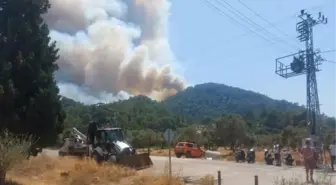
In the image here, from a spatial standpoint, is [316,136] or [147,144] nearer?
[316,136]

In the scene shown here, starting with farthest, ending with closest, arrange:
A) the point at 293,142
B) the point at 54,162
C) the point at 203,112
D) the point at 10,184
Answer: the point at 203,112 → the point at 293,142 → the point at 54,162 → the point at 10,184

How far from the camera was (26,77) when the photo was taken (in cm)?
1702

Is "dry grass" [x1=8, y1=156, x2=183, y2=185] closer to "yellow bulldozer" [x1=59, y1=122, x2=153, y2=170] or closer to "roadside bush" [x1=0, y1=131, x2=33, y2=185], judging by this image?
"roadside bush" [x1=0, y1=131, x2=33, y2=185]

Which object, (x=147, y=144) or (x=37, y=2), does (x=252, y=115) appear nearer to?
(x=147, y=144)

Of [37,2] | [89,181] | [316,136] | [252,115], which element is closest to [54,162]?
[89,181]

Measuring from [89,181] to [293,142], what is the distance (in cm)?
4310

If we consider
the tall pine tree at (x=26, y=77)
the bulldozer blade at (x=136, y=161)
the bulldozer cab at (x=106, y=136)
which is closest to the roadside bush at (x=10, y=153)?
the tall pine tree at (x=26, y=77)

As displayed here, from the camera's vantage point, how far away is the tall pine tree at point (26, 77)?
640 inches

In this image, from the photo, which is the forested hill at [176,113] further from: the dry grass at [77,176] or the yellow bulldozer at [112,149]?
the dry grass at [77,176]

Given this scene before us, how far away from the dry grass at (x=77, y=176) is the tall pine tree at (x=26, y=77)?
170 cm

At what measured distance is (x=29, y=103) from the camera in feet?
54.5

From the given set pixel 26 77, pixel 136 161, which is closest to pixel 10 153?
pixel 26 77

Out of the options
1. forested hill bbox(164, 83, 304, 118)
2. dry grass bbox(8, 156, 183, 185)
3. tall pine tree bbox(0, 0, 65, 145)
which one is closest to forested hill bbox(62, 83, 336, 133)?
forested hill bbox(164, 83, 304, 118)

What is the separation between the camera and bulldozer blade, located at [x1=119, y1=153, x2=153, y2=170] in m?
23.9
